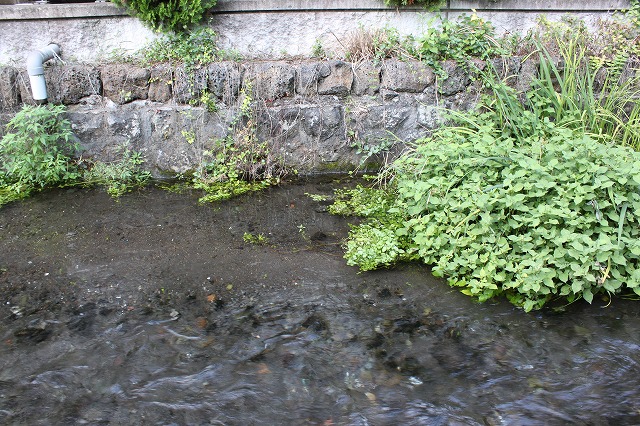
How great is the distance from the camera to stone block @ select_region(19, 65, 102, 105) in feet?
19.0

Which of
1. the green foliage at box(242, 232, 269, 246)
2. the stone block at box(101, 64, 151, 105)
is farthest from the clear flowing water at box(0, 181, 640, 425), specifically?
the stone block at box(101, 64, 151, 105)

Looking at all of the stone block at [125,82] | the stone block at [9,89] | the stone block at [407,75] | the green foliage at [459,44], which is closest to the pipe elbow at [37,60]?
the stone block at [9,89]

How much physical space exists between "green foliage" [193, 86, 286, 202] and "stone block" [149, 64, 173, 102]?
82 cm

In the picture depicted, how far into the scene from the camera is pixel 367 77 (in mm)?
5898

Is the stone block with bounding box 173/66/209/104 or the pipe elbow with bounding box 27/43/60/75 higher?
the pipe elbow with bounding box 27/43/60/75

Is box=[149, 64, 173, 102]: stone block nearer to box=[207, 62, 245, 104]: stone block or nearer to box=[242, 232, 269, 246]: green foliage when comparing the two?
box=[207, 62, 245, 104]: stone block

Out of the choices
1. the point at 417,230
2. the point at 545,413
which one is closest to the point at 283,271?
the point at 417,230

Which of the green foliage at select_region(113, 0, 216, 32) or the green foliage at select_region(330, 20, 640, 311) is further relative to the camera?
the green foliage at select_region(113, 0, 216, 32)

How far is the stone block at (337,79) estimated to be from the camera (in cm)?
589

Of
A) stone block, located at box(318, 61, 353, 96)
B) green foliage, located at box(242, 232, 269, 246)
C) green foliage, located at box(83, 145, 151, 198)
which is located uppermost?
stone block, located at box(318, 61, 353, 96)

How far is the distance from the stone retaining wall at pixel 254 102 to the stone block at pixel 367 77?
0.01m

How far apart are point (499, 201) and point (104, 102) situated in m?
4.43

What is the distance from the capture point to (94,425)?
111 inches

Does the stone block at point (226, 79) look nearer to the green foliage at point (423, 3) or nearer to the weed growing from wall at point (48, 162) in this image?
the weed growing from wall at point (48, 162)
